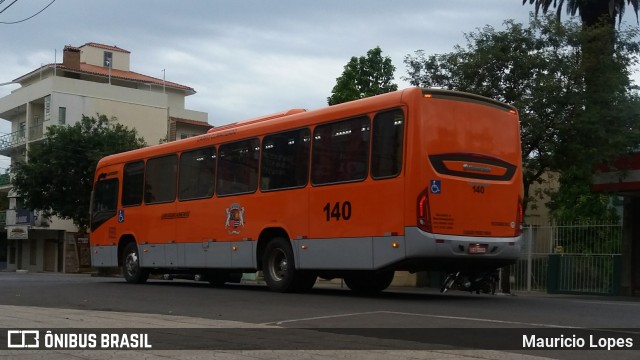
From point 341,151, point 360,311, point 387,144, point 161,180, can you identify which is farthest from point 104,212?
point 360,311

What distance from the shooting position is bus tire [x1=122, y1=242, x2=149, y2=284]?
68.8ft

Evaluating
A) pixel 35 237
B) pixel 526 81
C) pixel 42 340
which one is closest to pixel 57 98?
pixel 35 237

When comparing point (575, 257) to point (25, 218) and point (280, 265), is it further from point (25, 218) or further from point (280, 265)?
point (25, 218)

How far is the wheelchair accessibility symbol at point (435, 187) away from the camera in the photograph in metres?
13.4

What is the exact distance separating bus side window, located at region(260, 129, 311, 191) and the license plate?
138 inches

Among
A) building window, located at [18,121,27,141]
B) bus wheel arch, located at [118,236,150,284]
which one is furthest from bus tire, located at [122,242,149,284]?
building window, located at [18,121,27,141]

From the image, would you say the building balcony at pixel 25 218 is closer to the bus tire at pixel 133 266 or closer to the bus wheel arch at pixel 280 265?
the bus tire at pixel 133 266

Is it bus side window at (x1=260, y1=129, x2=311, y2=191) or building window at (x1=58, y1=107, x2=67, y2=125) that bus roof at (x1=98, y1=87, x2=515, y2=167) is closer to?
bus side window at (x1=260, y1=129, x2=311, y2=191)

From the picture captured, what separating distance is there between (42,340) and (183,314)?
342 cm

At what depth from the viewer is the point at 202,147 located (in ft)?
61.0

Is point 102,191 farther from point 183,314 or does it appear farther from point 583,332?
point 583,332

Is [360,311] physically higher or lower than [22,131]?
lower

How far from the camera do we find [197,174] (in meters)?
18.7

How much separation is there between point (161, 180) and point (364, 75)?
2150cm
